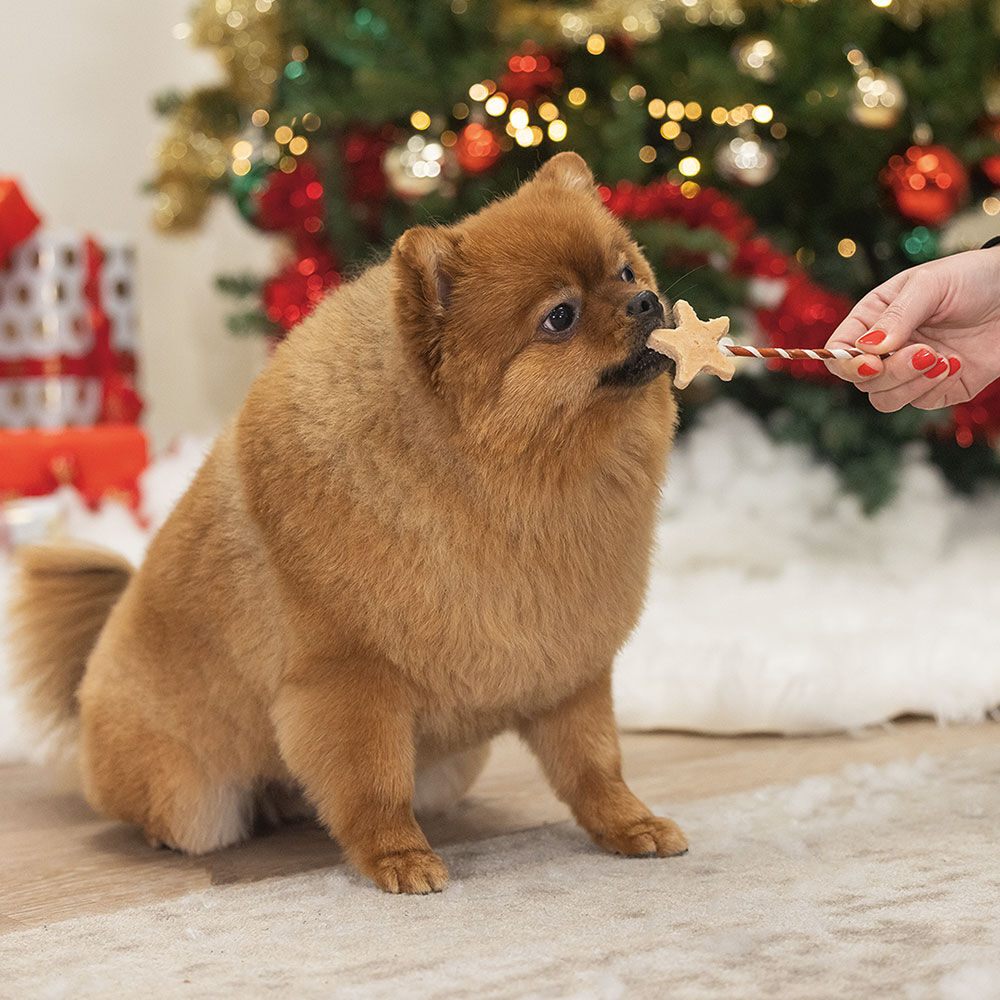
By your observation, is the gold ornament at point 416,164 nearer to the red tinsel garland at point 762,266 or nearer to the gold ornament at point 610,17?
the gold ornament at point 610,17

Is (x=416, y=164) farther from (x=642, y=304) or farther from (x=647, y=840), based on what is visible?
(x=647, y=840)

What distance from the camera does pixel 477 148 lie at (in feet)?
8.28

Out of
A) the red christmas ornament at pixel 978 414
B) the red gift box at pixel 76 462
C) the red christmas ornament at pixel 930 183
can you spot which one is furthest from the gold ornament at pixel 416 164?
the red christmas ornament at pixel 978 414

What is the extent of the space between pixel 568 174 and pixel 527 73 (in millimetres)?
1283

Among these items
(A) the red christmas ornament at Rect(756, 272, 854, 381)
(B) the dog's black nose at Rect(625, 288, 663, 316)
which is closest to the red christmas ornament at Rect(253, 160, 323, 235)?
(A) the red christmas ornament at Rect(756, 272, 854, 381)

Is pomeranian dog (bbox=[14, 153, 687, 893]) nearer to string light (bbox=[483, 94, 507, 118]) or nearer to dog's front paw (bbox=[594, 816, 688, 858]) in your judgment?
dog's front paw (bbox=[594, 816, 688, 858])

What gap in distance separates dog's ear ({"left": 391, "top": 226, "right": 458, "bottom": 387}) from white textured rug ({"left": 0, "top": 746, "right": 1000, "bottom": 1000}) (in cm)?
52

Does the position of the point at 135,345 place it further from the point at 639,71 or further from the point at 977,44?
the point at 977,44

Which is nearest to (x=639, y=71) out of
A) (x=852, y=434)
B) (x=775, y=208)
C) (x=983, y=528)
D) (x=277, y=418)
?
(x=775, y=208)

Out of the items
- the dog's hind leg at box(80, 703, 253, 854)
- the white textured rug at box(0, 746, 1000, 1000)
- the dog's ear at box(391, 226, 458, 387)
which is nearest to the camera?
the white textured rug at box(0, 746, 1000, 1000)

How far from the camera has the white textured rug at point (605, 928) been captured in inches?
39.0

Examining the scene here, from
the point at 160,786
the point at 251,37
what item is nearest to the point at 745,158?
the point at 251,37

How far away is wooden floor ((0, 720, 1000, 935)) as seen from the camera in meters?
1.31

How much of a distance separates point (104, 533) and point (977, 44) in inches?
79.5
